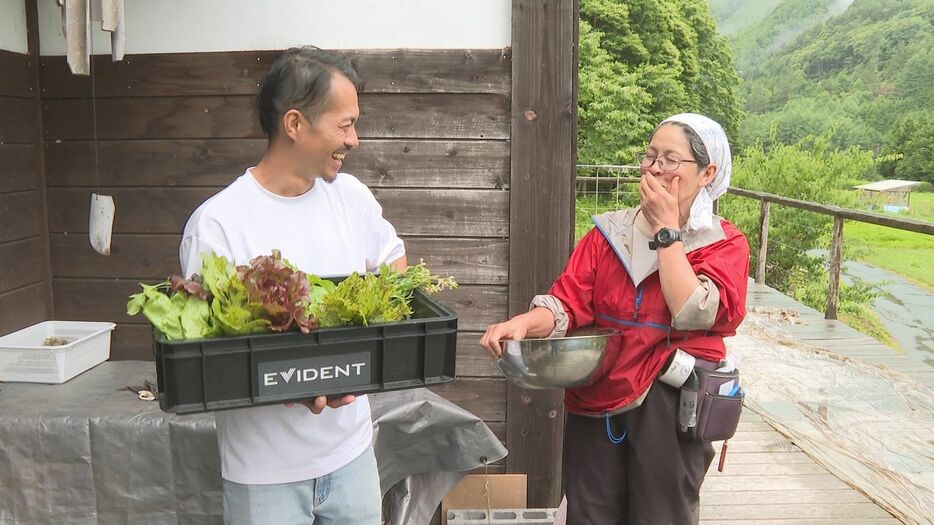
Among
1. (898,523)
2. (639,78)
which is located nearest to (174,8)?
(898,523)

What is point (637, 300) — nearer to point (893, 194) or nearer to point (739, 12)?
point (893, 194)

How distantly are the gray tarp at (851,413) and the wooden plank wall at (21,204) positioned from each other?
3842 mm

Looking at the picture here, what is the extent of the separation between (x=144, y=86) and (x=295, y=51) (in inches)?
64.6

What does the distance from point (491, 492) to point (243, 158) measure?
1.68 m

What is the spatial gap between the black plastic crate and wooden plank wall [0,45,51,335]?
1.82 meters

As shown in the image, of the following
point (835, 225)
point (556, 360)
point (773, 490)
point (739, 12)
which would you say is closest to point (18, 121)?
point (556, 360)

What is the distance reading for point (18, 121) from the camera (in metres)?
Result: 2.85

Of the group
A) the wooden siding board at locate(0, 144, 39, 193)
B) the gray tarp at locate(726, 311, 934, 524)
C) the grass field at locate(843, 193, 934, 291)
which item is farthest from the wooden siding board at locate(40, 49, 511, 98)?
the grass field at locate(843, 193, 934, 291)

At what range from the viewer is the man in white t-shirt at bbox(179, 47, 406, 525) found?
4.89ft

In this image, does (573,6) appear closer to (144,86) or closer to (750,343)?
(144,86)

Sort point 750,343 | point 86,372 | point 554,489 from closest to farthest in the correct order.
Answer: point 86,372 < point 554,489 < point 750,343

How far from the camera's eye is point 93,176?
9.83 ft

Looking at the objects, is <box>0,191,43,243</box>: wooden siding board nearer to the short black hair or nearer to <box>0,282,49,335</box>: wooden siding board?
<box>0,282,49,335</box>: wooden siding board

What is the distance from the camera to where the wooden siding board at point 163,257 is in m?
2.99
